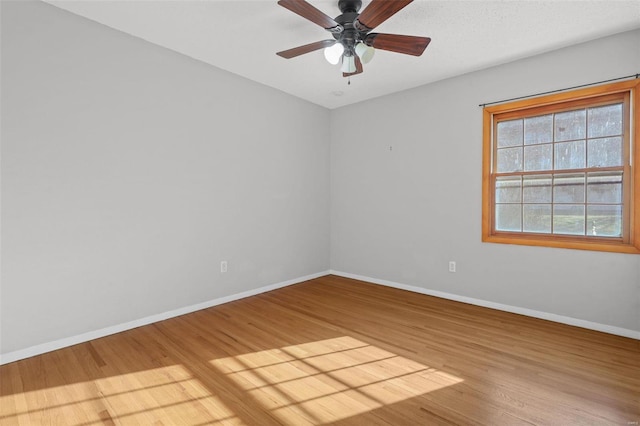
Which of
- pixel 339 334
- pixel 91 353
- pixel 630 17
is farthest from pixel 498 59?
pixel 91 353

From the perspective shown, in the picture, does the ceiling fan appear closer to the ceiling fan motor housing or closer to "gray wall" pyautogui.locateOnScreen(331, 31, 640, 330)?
the ceiling fan motor housing

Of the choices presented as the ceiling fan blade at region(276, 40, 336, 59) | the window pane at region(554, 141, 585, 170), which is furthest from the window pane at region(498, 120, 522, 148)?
the ceiling fan blade at region(276, 40, 336, 59)

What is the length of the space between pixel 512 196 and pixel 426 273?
139 cm

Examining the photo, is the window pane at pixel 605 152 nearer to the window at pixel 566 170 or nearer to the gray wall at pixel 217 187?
the window at pixel 566 170

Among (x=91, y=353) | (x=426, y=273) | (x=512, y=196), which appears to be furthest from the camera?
(x=426, y=273)

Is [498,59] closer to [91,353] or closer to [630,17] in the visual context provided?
[630,17]

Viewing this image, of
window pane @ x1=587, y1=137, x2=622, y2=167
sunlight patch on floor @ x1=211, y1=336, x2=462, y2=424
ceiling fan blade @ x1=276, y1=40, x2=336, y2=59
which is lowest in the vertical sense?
sunlight patch on floor @ x1=211, y1=336, x2=462, y2=424

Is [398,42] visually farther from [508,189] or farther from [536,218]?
[536,218]

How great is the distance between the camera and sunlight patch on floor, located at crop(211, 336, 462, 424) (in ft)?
5.86

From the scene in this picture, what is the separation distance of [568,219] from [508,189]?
2.10 ft

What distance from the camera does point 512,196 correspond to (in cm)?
346

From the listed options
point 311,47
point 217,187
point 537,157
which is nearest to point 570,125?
point 537,157

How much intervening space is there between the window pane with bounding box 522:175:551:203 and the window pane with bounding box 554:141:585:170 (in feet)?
0.57

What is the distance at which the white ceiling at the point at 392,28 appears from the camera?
7.80 feet
